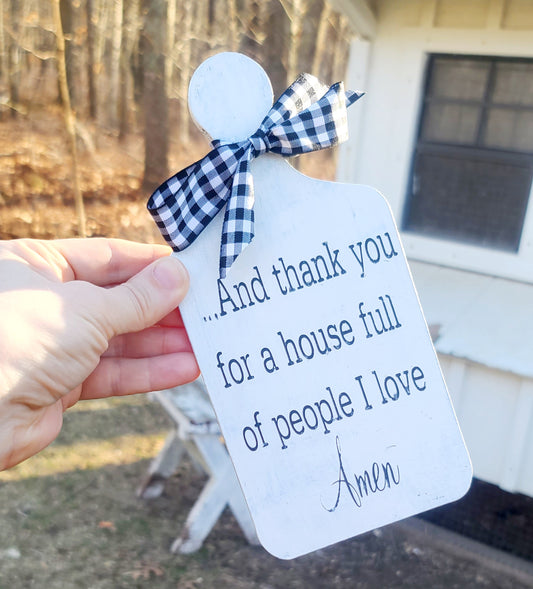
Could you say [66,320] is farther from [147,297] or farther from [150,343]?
[150,343]

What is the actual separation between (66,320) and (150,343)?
0.33 metres

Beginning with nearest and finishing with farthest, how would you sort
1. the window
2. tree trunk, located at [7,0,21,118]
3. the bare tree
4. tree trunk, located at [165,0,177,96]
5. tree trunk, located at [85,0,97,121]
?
the window, tree trunk, located at [165,0,177,96], tree trunk, located at [7,0,21,118], the bare tree, tree trunk, located at [85,0,97,121]

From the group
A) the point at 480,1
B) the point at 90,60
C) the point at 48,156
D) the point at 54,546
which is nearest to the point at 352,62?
the point at 480,1

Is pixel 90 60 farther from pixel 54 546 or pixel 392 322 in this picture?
pixel 392 322

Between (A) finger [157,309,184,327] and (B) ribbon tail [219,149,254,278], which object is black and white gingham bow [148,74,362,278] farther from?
(A) finger [157,309,184,327]

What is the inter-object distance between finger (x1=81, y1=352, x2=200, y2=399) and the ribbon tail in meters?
0.46

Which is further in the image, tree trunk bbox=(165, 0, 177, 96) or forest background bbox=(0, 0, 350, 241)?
tree trunk bbox=(165, 0, 177, 96)

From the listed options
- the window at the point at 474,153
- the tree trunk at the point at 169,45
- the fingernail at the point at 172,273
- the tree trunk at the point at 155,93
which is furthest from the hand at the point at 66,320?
the tree trunk at the point at 169,45

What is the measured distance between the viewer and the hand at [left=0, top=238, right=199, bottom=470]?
3.33ft

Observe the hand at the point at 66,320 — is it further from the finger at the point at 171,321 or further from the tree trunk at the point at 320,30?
the tree trunk at the point at 320,30

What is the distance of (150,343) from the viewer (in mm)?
1364

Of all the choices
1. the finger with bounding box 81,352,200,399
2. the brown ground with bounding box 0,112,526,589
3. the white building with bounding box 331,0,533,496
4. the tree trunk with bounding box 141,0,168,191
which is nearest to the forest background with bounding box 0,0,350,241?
the tree trunk with bounding box 141,0,168,191

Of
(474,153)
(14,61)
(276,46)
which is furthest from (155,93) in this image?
(14,61)

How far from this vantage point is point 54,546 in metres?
2.64
